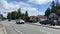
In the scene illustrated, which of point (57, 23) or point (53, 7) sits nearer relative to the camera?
point (57, 23)

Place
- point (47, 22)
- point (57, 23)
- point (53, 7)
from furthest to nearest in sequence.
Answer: point (53, 7) → point (47, 22) → point (57, 23)

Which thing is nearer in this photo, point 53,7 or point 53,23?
point 53,23

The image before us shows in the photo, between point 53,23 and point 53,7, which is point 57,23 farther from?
point 53,7

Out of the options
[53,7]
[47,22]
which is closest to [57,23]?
[47,22]

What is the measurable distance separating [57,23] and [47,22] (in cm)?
769

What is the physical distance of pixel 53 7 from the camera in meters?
144

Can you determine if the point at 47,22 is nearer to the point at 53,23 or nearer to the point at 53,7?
the point at 53,23

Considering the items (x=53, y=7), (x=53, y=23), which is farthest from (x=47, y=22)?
(x=53, y=7)

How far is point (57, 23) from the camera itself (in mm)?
48375

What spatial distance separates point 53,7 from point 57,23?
316ft

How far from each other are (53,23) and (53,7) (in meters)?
96.3

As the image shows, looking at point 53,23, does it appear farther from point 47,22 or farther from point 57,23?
point 47,22

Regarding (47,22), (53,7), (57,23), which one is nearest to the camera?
(57,23)
